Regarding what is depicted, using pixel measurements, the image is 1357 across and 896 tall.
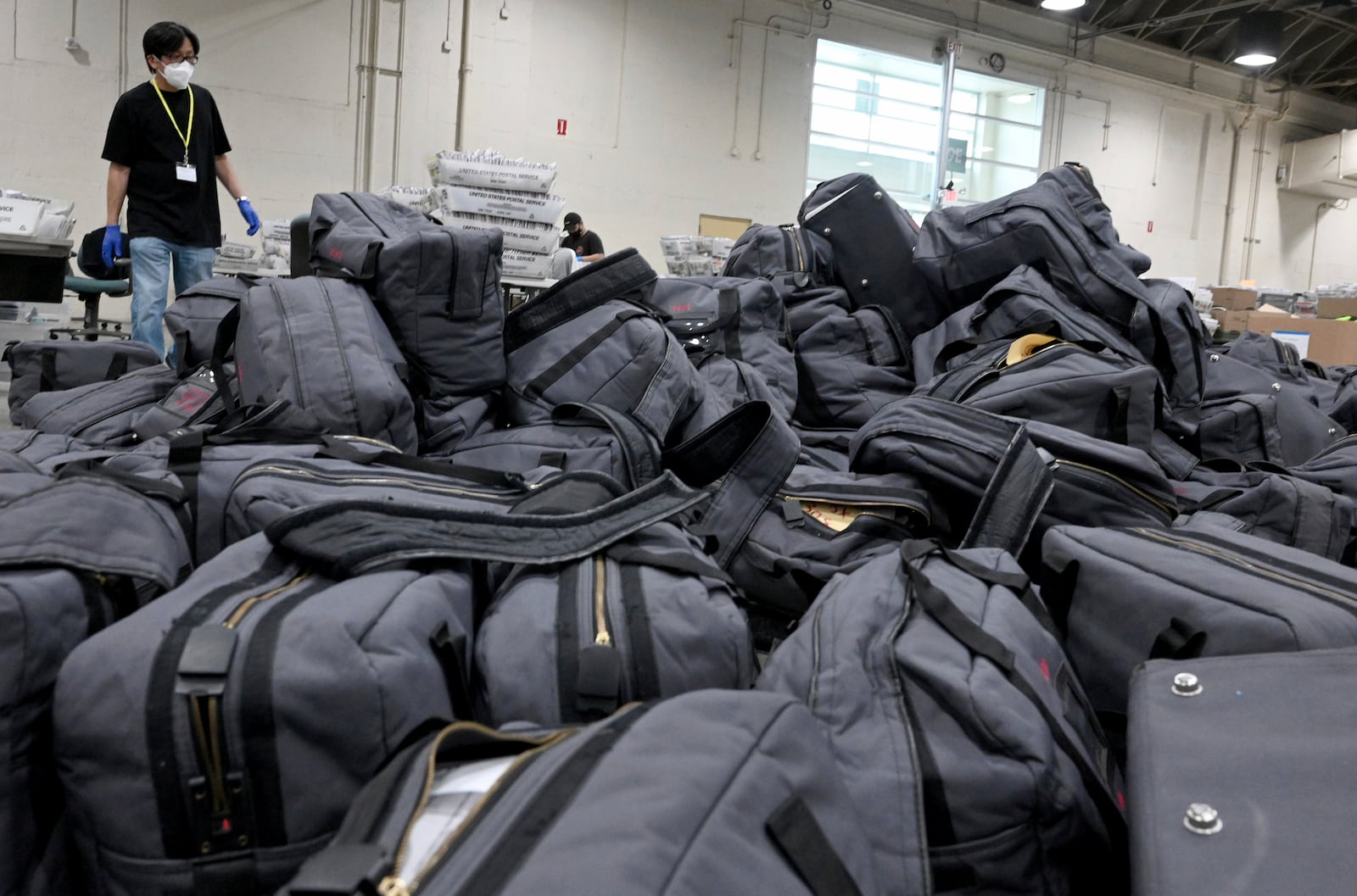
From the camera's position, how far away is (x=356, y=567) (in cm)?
103

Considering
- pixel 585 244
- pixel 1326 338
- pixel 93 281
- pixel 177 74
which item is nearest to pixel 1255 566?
pixel 177 74

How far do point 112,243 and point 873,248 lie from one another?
3.43m

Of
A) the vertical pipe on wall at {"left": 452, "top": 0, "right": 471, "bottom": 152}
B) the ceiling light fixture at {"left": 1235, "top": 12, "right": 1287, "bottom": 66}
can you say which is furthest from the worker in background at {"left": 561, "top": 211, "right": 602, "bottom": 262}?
the ceiling light fixture at {"left": 1235, "top": 12, "right": 1287, "bottom": 66}

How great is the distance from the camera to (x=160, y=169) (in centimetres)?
402

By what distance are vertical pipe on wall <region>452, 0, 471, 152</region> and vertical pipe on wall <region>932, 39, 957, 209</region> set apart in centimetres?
485

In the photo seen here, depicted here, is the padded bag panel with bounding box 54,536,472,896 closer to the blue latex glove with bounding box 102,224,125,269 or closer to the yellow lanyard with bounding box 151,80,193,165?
the yellow lanyard with bounding box 151,80,193,165

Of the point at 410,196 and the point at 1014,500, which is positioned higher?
the point at 410,196

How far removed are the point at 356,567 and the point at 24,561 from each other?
302 mm

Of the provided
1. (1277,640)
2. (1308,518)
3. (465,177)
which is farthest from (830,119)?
(1277,640)

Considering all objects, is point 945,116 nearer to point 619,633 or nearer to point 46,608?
point 619,633

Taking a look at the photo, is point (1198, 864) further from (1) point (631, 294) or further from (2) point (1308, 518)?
(1) point (631, 294)

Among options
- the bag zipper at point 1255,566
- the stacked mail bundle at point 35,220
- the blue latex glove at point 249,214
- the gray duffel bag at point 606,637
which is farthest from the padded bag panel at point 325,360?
the blue latex glove at point 249,214

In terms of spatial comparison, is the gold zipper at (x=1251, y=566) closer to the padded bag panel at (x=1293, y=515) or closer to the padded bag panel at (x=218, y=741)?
the padded bag panel at (x=1293, y=515)

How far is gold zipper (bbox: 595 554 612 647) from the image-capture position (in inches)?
39.6
